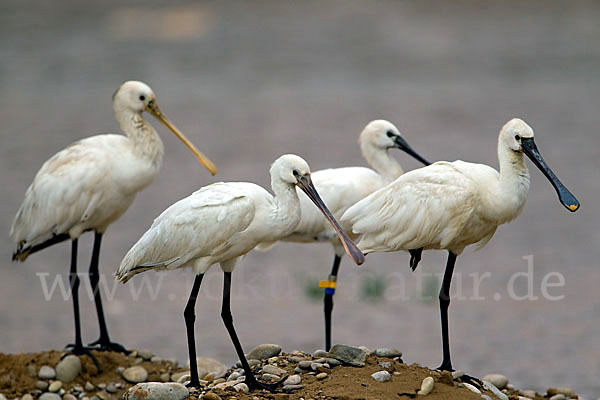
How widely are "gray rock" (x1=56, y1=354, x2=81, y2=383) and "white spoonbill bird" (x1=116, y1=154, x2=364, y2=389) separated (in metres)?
1.75

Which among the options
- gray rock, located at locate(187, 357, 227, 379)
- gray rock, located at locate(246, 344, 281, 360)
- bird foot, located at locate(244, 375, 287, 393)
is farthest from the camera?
gray rock, located at locate(187, 357, 227, 379)

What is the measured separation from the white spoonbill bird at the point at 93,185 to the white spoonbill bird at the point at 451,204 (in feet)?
5.65

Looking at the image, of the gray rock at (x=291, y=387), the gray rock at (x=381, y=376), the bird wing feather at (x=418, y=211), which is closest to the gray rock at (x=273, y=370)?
the gray rock at (x=291, y=387)

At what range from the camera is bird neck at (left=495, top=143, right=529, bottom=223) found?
7.36 meters

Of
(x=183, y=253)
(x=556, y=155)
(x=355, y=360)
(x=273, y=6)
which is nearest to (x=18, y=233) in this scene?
(x=183, y=253)

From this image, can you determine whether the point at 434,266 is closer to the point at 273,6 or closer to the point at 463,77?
the point at 463,77

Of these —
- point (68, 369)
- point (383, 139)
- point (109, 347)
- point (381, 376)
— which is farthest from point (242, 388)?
point (383, 139)

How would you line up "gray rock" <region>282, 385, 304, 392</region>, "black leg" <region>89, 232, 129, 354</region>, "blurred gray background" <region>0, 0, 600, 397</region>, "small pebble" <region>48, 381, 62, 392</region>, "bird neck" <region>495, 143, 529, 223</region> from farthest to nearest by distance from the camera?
"blurred gray background" <region>0, 0, 600, 397</region> < "black leg" <region>89, 232, 129, 354</region> < "small pebble" <region>48, 381, 62, 392</region> < "bird neck" <region>495, 143, 529, 223</region> < "gray rock" <region>282, 385, 304, 392</region>

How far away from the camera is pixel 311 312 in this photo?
508 inches

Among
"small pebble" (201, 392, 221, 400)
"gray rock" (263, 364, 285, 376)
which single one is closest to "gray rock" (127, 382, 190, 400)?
"small pebble" (201, 392, 221, 400)

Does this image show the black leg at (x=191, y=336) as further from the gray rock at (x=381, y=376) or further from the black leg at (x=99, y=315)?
the black leg at (x=99, y=315)

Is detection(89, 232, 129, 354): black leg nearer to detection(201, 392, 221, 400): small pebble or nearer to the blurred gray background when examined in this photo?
the blurred gray background

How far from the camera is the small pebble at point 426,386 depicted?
22.3ft

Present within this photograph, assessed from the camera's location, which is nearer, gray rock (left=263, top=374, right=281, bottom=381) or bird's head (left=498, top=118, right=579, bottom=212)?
gray rock (left=263, top=374, right=281, bottom=381)
